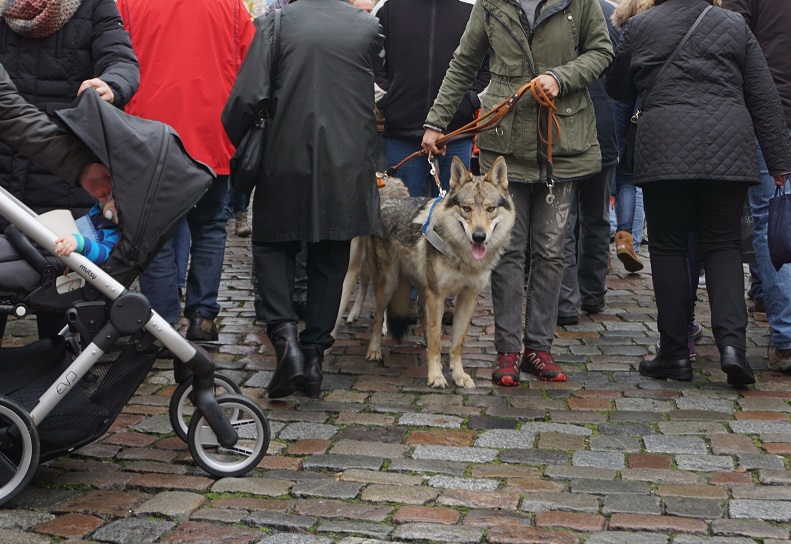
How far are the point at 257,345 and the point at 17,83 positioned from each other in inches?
90.0

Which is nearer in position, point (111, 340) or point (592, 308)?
point (111, 340)

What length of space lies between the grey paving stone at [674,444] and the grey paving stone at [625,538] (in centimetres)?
107

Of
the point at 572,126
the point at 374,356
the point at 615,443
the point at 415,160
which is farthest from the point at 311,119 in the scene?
the point at 415,160

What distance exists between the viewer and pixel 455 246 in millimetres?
6273

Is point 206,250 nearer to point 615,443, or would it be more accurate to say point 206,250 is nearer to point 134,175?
point 134,175

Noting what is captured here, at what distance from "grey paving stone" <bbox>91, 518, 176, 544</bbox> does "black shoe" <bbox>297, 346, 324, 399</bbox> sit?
70.3 inches

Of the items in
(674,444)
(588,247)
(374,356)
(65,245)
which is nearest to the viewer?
(65,245)

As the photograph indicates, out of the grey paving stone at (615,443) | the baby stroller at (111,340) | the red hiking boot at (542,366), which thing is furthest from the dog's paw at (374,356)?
the baby stroller at (111,340)

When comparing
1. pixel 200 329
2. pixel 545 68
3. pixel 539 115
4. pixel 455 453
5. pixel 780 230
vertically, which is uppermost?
pixel 545 68

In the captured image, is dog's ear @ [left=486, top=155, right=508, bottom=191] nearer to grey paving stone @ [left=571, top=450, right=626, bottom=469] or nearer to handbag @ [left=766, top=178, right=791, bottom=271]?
handbag @ [left=766, top=178, right=791, bottom=271]

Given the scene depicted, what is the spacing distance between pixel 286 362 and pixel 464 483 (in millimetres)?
1432

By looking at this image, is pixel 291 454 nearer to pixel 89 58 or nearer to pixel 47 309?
pixel 47 309

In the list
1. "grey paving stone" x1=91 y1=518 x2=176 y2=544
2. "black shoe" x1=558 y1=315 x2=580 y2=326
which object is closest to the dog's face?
"black shoe" x1=558 y1=315 x2=580 y2=326

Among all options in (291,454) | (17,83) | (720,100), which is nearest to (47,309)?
(291,454)
